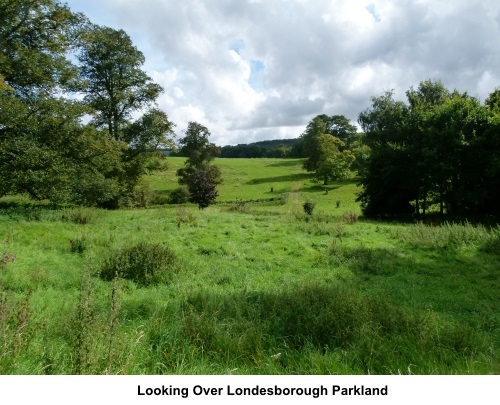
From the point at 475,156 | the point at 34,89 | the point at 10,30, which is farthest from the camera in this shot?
the point at 475,156

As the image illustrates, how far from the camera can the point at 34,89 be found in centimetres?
2033

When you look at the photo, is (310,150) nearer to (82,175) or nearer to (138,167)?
(138,167)

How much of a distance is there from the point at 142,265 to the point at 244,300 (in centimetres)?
368

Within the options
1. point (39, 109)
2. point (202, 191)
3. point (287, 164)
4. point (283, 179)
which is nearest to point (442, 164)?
point (202, 191)

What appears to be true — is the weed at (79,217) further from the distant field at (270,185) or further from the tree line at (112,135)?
the distant field at (270,185)

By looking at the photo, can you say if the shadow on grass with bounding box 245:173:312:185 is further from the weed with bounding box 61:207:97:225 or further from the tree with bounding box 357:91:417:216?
the weed with bounding box 61:207:97:225

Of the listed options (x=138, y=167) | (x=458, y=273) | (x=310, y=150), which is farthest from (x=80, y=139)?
(x=310, y=150)

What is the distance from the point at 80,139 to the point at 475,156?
29.3 metres

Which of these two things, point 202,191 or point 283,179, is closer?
point 202,191

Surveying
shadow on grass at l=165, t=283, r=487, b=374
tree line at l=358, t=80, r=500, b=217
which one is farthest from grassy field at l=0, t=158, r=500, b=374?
tree line at l=358, t=80, r=500, b=217

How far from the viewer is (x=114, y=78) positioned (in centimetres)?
3092

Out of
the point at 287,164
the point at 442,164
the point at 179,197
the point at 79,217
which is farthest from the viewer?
the point at 287,164

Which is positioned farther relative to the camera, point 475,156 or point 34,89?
point 475,156

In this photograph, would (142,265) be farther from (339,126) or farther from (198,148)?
(339,126)
